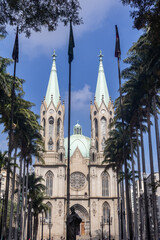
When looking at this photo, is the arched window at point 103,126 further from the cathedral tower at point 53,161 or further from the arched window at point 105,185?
the arched window at point 105,185

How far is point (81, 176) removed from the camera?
68.5m

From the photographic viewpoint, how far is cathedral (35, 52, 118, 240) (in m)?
62.8

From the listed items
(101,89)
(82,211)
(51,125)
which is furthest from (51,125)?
(82,211)

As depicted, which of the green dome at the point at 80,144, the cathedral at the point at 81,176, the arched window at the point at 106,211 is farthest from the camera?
the green dome at the point at 80,144

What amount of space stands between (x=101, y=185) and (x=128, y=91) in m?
38.1

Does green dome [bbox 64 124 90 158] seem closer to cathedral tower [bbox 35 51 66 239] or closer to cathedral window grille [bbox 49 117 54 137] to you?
cathedral tower [bbox 35 51 66 239]

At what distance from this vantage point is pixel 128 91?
1249 inches

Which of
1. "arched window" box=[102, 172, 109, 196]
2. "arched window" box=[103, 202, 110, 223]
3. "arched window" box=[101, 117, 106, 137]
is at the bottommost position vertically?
"arched window" box=[103, 202, 110, 223]

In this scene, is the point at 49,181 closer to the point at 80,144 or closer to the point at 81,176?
the point at 81,176

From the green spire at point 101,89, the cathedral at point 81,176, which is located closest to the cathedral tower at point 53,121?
the cathedral at point 81,176

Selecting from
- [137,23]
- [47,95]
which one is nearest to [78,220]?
[137,23]

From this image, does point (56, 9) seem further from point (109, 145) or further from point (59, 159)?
point (59, 159)

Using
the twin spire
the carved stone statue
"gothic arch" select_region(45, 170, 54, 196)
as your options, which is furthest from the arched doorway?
the carved stone statue

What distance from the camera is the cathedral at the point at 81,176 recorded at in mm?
62750
